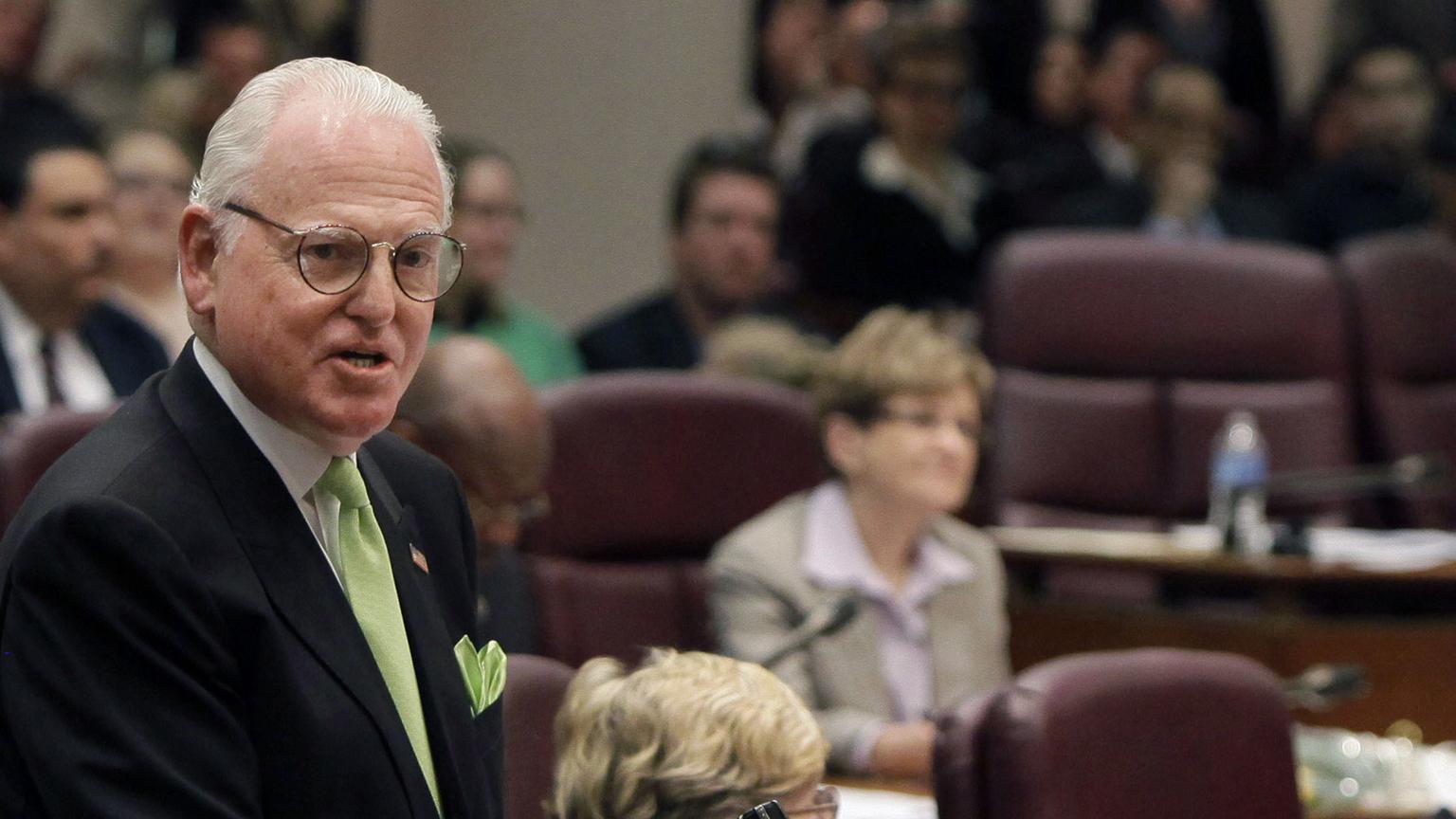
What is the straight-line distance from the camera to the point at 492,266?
13.4 ft

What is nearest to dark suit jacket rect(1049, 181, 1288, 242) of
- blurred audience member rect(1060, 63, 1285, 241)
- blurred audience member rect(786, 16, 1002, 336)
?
blurred audience member rect(1060, 63, 1285, 241)

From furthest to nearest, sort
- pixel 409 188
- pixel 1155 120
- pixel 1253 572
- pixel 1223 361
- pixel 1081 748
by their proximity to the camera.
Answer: pixel 1155 120, pixel 1223 361, pixel 1253 572, pixel 1081 748, pixel 409 188

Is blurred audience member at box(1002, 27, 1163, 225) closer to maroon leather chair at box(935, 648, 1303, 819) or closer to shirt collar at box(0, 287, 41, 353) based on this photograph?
shirt collar at box(0, 287, 41, 353)

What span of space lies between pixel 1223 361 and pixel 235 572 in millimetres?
3134

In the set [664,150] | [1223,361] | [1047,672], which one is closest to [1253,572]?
[1223,361]

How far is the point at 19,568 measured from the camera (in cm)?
105

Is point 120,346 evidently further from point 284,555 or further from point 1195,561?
point 284,555

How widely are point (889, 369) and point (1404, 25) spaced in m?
4.69

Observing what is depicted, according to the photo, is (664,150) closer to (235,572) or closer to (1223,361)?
(1223,361)

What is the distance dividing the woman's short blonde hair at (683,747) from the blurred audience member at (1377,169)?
167 inches

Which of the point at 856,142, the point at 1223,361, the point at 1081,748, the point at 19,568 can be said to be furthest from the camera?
the point at 856,142

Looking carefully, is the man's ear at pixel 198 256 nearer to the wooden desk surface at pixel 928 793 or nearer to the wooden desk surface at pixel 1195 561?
the wooden desk surface at pixel 928 793

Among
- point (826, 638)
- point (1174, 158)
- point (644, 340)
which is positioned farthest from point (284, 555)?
point (1174, 158)

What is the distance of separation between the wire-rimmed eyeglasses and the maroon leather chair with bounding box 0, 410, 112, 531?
153cm
